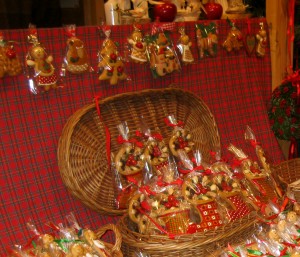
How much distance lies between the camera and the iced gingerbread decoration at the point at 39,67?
3.99 ft

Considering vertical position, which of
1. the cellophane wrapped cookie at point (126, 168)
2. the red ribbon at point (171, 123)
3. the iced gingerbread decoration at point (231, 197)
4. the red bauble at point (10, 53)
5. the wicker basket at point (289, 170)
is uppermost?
the red bauble at point (10, 53)

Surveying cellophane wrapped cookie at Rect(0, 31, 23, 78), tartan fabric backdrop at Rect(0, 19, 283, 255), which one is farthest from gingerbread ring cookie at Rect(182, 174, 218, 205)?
cellophane wrapped cookie at Rect(0, 31, 23, 78)

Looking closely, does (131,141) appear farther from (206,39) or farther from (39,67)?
(206,39)

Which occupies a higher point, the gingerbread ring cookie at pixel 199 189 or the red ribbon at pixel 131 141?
the red ribbon at pixel 131 141

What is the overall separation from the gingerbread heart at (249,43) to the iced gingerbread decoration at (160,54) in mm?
470

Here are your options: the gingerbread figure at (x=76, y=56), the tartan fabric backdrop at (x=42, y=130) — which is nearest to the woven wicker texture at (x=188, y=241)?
the tartan fabric backdrop at (x=42, y=130)

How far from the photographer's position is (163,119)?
1.50 metres

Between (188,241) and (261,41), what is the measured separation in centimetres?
108

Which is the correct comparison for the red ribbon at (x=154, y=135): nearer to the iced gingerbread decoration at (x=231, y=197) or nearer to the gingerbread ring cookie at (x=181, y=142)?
the gingerbread ring cookie at (x=181, y=142)

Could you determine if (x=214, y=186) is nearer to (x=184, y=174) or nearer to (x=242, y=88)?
(x=184, y=174)

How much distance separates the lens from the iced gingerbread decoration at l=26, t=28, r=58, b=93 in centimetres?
121

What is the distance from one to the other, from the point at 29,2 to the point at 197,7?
4.39ft

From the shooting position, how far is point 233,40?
1.75 meters

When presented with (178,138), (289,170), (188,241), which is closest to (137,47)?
(178,138)
